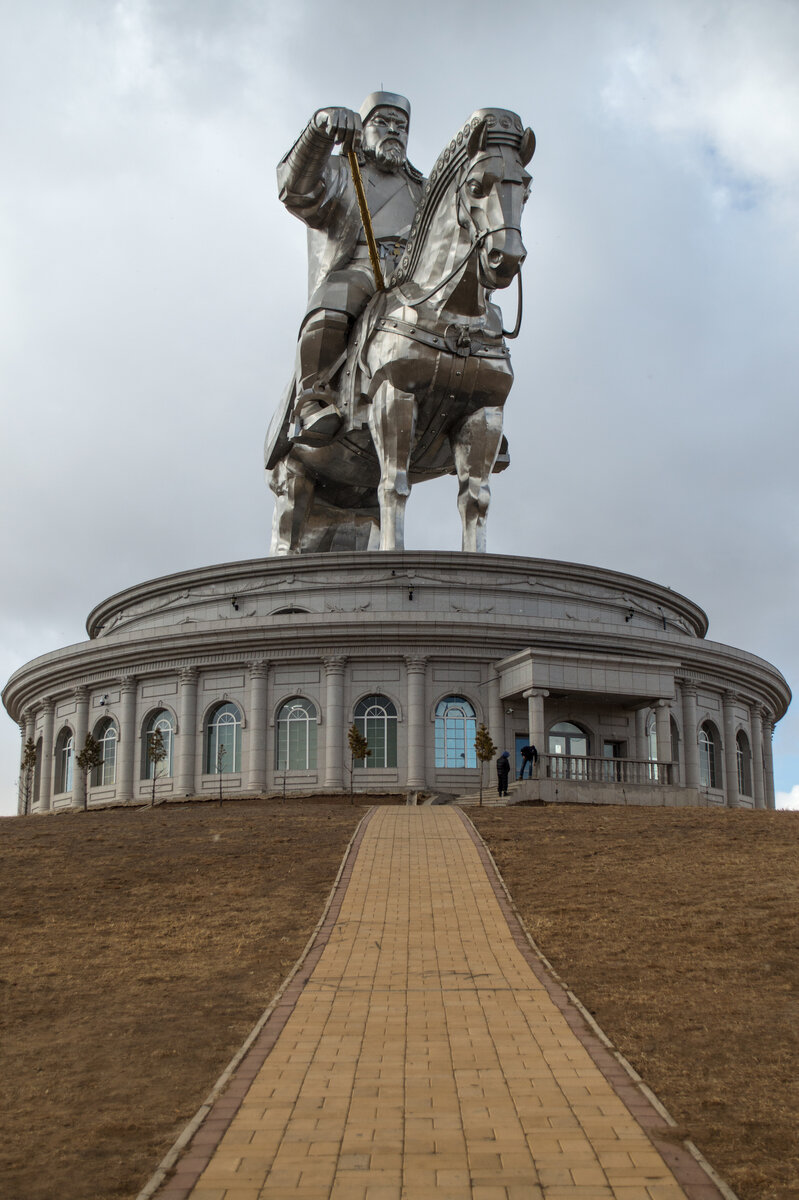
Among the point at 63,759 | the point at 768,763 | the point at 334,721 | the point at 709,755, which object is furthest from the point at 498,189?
the point at 63,759

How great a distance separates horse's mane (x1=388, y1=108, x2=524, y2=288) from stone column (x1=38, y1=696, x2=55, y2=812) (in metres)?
16.4

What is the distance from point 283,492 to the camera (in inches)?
1528

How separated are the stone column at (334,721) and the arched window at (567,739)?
5.45 metres

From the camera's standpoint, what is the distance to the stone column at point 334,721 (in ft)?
103

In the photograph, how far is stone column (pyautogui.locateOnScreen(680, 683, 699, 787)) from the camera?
3353 centimetres

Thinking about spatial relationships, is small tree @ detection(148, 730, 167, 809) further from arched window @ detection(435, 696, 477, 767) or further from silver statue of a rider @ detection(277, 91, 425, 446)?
silver statue of a rider @ detection(277, 91, 425, 446)

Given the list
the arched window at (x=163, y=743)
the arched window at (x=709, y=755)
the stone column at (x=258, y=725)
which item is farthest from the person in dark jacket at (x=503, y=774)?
the arched window at (x=163, y=743)

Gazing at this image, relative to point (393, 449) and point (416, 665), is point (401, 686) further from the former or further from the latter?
point (393, 449)

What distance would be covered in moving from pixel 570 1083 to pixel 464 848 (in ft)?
35.8

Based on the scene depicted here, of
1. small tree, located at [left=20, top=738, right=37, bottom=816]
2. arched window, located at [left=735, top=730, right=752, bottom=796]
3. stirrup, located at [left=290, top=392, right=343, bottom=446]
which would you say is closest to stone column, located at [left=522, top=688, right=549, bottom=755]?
arched window, located at [left=735, top=730, right=752, bottom=796]

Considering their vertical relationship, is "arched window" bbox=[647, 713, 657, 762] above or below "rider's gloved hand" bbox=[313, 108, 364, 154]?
below

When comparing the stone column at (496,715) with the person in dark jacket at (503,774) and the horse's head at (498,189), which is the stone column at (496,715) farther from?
the horse's head at (498,189)

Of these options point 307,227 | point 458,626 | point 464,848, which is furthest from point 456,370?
point 464,848

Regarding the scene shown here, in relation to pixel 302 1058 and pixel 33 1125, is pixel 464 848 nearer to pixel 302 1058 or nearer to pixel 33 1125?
pixel 302 1058
